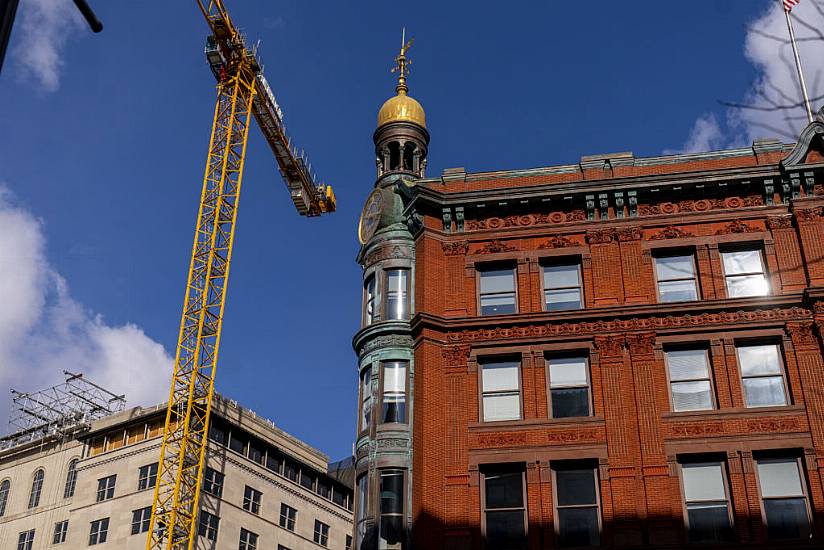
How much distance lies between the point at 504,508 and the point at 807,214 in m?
14.5

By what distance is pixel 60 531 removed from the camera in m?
72.8

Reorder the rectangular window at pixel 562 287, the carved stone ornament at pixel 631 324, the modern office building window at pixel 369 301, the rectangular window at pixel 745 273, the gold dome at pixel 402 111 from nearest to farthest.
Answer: the carved stone ornament at pixel 631 324 < the rectangular window at pixel 745 273 < the rectangular window at pixel 562 287 < the modern office building window at pixel 369 301 < the gold dome at pixel 402 111

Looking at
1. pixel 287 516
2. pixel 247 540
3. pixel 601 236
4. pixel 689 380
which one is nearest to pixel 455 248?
pixel 601 236

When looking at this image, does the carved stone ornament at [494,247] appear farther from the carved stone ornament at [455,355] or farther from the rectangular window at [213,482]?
the rectangular window at [213,482]

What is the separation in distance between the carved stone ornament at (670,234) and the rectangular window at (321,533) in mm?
52190

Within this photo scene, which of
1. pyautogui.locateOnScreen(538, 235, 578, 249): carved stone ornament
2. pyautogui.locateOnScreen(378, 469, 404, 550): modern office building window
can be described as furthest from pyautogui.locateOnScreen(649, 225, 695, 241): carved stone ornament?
pyautogui.locateOnScreen(378, 469, 404, 550): modern office building window

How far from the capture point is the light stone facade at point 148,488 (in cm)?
6938

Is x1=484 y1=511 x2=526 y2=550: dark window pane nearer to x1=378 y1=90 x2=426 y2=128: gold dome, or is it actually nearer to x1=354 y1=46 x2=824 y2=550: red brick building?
x1=354 y1=46 x2=824 y2=550: red brick building

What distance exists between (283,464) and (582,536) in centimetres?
5046

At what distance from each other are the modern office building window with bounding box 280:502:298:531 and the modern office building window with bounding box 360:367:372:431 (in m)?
44.3

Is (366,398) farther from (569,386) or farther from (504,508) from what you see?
(569,386)

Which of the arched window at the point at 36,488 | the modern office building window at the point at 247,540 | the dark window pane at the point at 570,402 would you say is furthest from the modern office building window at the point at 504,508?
the arched window at the point at 36,488

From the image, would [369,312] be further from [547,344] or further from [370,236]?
[547,344]

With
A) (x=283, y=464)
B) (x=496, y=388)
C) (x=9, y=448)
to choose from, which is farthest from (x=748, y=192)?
(x=9, y=448)
